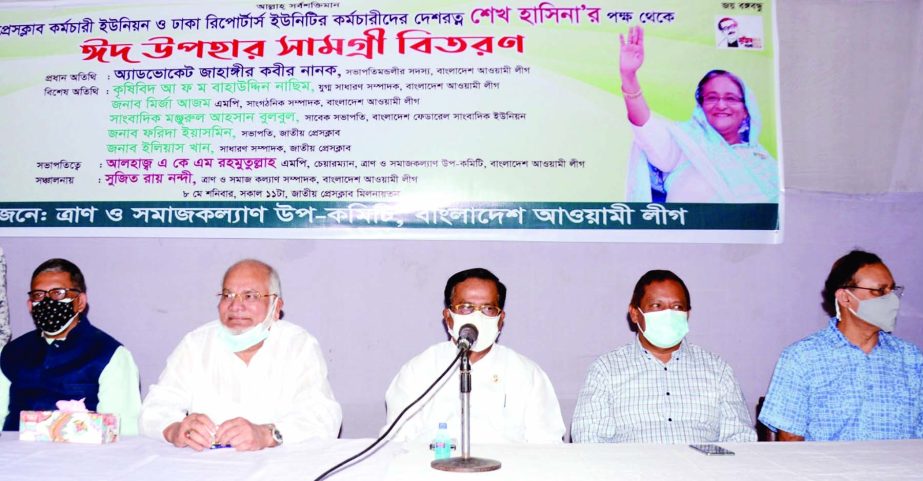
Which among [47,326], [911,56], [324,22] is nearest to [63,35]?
[324,22]

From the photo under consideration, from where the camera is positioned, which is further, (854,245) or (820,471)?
(854,245)

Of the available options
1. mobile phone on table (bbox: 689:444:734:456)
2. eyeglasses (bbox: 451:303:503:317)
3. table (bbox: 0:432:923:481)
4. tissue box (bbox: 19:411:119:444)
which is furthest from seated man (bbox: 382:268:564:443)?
tissue box (bbox: 19:411:119:444)

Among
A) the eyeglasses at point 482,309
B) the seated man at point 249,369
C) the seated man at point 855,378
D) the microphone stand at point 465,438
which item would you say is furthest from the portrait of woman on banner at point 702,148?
the microphone stand at point 465,438

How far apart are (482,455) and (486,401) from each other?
0.88 m

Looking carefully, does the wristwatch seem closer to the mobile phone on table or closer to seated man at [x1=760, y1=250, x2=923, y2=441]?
the mobile phone on table

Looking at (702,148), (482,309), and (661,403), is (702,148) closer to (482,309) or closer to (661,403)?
(661,403)

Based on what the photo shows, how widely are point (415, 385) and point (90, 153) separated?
7.49ft

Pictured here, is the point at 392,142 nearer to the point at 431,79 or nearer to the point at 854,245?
the point at 431,79

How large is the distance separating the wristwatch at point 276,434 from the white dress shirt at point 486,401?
0.69 meters

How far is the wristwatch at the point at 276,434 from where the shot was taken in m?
2.82

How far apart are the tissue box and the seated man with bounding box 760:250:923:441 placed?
2.65 metres

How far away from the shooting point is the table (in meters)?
2.36

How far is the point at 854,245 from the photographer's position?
4379mm

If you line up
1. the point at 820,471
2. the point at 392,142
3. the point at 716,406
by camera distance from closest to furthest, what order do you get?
the point at 820,471, the point at 716,406, the point at 392,142
